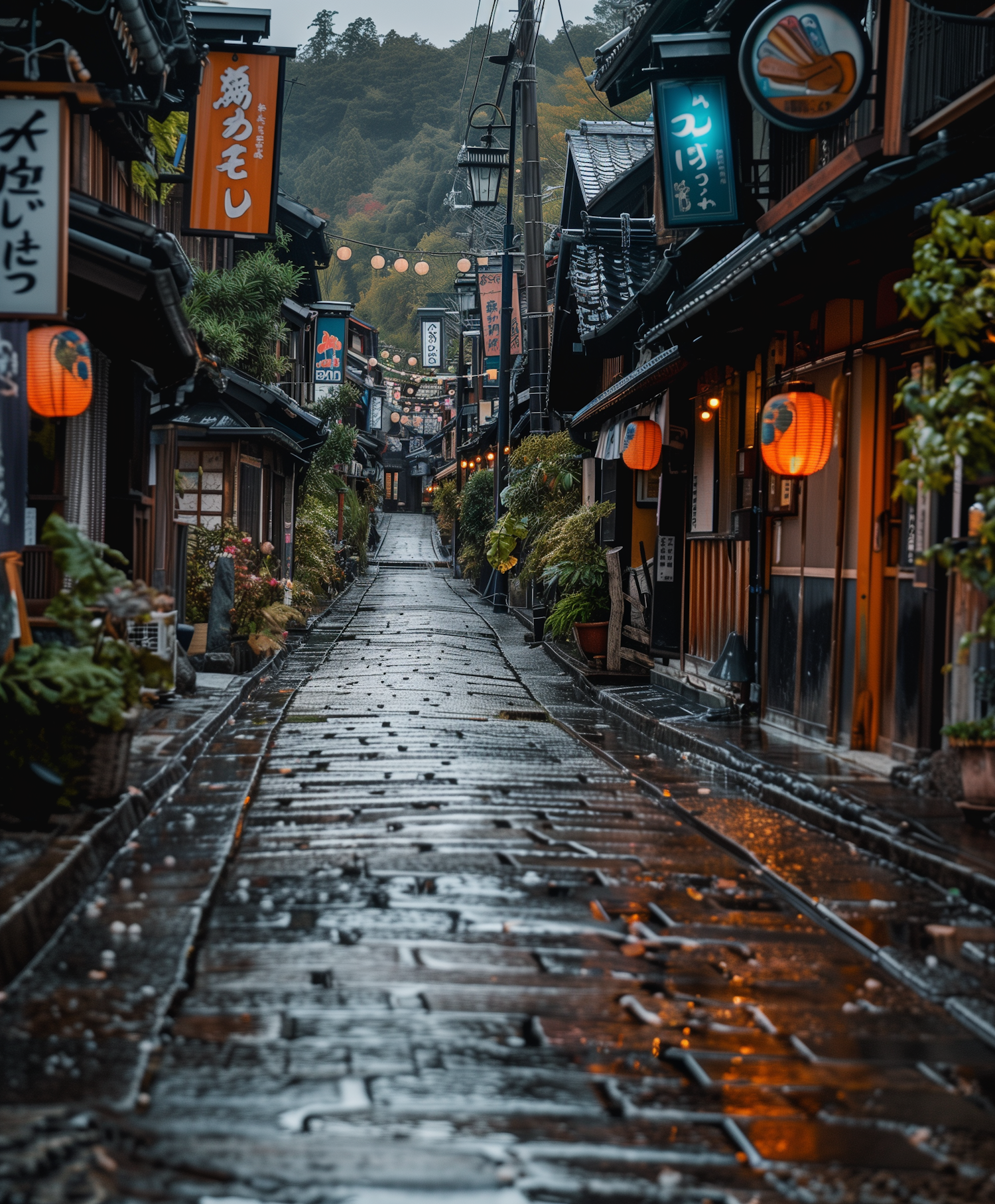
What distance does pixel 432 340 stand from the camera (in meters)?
67.9

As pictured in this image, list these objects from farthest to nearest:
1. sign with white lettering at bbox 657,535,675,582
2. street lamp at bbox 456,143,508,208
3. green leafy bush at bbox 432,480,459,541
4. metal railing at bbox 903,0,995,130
Result: green leafy bush at bbox 432,480,459,541
street lamp at bbox 456,143,508,208
sign with white lettering at bbox 657,535,675,582
metal railing at bbox 903,0,995,130

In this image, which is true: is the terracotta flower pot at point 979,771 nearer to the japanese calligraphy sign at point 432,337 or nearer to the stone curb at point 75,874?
the stone curb at point 75,874

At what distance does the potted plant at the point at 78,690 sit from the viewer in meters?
7.57

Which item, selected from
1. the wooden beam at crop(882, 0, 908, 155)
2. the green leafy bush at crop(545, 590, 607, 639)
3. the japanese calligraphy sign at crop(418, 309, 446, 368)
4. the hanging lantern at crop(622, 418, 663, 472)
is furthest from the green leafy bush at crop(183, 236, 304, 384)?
the japanese calligraphy sign at crop(418, 309, 446, 368)

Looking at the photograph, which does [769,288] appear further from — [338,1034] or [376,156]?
[376,156]

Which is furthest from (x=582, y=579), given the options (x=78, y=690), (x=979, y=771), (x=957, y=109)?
(x=78, y=690)

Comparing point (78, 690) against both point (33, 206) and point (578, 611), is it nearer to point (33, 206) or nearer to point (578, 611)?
point (33, 206)

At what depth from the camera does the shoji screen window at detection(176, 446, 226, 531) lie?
25.1m

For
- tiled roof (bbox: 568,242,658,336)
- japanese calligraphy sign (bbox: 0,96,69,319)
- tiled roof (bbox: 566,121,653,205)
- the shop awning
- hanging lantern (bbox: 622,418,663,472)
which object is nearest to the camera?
japanese calligraphy sign (bbox: 0,96,69,319)

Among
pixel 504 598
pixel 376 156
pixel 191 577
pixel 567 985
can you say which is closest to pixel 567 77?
pixel 376 156

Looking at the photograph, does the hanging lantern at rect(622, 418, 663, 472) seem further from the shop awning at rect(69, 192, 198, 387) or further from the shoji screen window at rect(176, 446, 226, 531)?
the shoji screen window at rect(176, 446, 226, 531)

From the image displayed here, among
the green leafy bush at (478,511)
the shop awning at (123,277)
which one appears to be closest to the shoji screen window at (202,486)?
the shop awning at (123,277)

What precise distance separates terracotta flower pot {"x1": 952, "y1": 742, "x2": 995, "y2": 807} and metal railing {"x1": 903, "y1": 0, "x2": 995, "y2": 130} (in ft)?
14.9

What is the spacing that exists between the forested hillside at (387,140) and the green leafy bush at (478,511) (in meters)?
38.3
